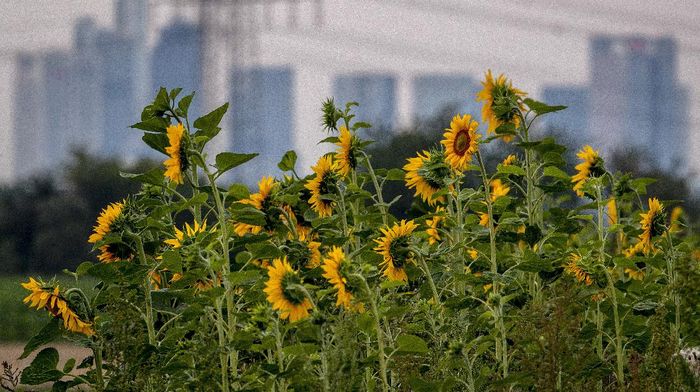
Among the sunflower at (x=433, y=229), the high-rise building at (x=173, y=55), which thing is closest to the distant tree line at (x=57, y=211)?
the sunflower at (x=433, y=229)

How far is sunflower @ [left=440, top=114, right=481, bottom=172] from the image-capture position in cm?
307

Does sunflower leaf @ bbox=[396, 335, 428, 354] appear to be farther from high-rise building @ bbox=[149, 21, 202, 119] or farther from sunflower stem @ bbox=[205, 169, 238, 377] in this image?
high-rise building @ bbox=[149, 21, 202, 119]

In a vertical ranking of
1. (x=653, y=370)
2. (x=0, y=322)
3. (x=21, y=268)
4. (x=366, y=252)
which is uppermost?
(x=366, y=252)

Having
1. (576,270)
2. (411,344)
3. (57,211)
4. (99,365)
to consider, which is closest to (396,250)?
(411,344)

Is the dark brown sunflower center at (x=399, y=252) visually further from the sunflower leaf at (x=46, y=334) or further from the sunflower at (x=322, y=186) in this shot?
the sunflower leaf at (x=46, y=334)

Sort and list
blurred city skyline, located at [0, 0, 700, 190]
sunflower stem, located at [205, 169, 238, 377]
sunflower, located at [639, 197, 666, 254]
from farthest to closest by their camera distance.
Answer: blurred city skyline, located at [0, 0, 700, 190], sunflower, located at [639, 197, 666, 254], sunflower stem, located at [205, 169, 238, 377]

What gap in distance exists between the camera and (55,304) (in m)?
3.11

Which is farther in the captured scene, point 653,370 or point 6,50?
point 6,50

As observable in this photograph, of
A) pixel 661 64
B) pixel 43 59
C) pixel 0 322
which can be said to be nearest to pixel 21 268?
pixel 0 322

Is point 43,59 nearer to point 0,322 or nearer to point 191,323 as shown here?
point 0,322

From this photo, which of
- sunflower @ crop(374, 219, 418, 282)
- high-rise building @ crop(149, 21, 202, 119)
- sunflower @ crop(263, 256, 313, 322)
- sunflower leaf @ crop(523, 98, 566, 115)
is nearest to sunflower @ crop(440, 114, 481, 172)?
sunflower leaf @ crop(523, 98, 566, 115)

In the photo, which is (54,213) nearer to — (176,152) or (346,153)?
(346,153)

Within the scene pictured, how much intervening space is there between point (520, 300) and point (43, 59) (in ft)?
524

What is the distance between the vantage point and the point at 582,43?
147 meters
